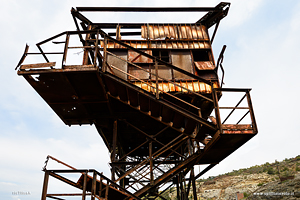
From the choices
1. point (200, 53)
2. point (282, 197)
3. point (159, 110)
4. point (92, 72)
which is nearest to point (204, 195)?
point (282, 197)

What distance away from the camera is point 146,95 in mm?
8359

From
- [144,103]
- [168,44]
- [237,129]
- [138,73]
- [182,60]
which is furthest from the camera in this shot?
[168,44]

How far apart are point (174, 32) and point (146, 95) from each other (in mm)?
6894

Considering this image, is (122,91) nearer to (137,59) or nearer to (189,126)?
(189,126)

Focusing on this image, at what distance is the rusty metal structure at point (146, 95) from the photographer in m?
7.88

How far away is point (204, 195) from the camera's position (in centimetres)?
3403

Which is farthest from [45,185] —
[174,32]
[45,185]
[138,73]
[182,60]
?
[174,32]

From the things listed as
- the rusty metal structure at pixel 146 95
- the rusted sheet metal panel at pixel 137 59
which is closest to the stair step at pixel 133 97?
the rusty metal structure at pixel 146 95

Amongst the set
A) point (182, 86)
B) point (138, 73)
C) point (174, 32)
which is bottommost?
point (182, 86)

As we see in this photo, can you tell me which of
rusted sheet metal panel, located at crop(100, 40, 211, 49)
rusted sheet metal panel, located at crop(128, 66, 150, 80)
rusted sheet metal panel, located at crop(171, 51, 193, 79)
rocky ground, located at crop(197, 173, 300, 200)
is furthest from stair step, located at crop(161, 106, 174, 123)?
rocky ground, located at crop(197, 173, 300, 200)

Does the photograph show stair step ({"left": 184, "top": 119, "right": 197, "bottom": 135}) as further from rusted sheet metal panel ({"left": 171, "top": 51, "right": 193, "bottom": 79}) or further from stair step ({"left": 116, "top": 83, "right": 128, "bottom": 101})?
rusted sheet metal panel ({"left": 171, "top": 51, "right": 193, "bottom": 79})

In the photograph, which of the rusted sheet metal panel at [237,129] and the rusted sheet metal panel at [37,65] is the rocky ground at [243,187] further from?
the rusted sheet metal panel at [37,65]

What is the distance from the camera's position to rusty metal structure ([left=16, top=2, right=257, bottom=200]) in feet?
25.9

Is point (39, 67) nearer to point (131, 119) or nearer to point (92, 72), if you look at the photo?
point (92, 72)
